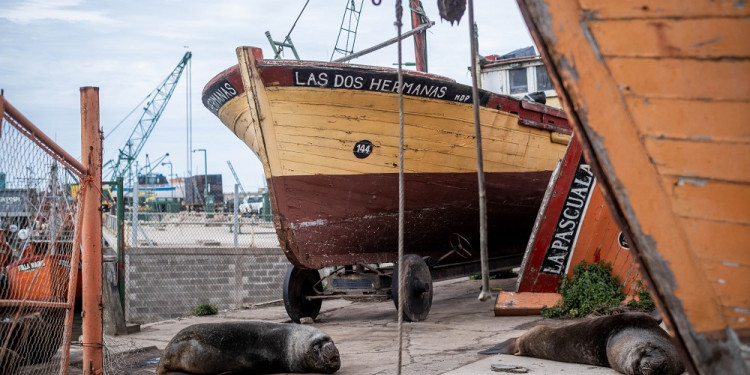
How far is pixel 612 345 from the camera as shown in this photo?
445cm

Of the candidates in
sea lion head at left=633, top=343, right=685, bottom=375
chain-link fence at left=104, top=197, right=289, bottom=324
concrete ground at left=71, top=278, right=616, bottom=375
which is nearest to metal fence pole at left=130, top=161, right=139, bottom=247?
chain-link fence at left=104, top=197, right=289, bottom=324

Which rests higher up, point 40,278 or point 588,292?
point 40,278

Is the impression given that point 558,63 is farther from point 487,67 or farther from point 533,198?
point 487,67

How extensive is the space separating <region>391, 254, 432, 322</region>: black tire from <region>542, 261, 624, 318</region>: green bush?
1.26 meters

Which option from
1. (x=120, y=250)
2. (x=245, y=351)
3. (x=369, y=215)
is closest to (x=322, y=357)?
(x=245, y=351)

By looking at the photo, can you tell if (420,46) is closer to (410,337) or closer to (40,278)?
(410,337)

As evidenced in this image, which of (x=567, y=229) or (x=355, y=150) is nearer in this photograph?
(x=567, y=229)

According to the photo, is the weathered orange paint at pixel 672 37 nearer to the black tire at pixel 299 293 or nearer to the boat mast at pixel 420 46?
the black tire at pixel 299 293

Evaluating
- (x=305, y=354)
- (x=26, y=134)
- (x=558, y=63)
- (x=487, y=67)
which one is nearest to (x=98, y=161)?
Result: (x=26, y=134)

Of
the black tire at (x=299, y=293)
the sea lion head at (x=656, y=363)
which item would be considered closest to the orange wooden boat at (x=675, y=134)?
the sea lion head at (x=656, y=363)

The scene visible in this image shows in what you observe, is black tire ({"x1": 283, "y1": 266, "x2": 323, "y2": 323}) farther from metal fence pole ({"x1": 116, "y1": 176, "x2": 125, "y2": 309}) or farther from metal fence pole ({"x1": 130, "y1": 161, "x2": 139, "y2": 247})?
metal fence pole ({"x1": 130, "y1": 161, "x2": 139, "y2": 247})

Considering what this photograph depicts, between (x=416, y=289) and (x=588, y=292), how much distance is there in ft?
5.74

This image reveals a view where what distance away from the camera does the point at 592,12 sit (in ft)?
7.48

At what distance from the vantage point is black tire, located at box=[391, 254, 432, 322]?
7.63 meters
